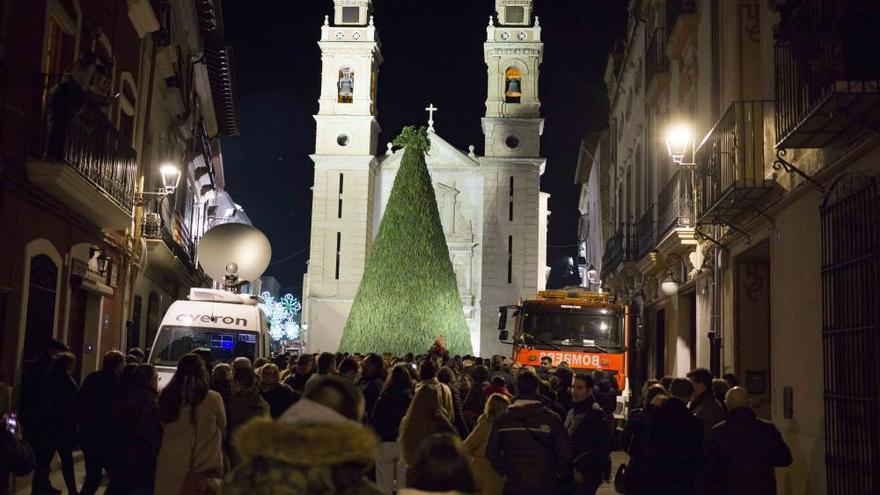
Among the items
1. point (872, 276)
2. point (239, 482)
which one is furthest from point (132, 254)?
point (239, 482)

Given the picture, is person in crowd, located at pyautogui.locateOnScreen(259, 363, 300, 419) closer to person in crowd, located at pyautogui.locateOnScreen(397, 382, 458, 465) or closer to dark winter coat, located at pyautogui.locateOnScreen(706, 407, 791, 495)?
person in crowd, located at pyautogui.locateOnScreen(397, 382, 458, 465)

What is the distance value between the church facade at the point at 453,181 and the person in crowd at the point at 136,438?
48392 mm

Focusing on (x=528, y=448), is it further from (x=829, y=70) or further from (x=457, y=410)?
(x=829, y=70)

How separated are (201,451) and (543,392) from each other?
4.94 metres

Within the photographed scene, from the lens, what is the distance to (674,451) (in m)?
7.86

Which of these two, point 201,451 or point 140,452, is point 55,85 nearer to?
point 140,452

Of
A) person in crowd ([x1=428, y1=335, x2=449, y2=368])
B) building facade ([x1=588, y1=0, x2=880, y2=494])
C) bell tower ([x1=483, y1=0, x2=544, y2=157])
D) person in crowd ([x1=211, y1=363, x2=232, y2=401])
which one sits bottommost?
person in crowd ([x1=211, y1=363, x2=232, y2=401])

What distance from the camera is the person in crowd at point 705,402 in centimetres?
912

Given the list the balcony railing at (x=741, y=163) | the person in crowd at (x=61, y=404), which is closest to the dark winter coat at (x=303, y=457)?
the person in crowd at (x=61, y=404)

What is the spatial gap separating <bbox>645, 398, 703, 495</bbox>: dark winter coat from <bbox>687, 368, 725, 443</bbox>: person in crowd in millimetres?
1247

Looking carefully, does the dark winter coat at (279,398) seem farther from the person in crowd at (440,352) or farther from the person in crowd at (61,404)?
the person in crowd at (440,352)

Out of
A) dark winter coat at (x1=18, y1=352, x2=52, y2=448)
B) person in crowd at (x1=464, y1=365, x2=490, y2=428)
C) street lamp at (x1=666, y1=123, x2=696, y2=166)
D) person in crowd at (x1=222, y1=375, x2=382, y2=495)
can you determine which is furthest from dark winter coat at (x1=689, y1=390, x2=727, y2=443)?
dark winter coat at (x1=18, y1=352, x2=52, y2=448)

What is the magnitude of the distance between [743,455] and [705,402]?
151cm

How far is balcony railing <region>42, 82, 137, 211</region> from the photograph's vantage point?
11.3 metres
